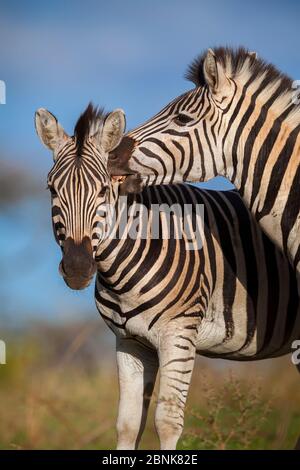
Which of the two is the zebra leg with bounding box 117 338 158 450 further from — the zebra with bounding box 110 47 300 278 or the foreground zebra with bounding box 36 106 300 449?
Result: the zebra with bounding box 110 47 300 278

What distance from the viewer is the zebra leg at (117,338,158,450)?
306 inches

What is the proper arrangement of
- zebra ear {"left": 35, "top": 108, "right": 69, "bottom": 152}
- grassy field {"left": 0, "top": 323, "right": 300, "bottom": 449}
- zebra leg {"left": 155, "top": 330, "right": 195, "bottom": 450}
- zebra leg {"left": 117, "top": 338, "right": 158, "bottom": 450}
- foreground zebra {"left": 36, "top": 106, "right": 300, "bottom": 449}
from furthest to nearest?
grassy field {"left": 0, "top": 323, "right": 300, "bottom": 449} < zebra leg {"left": 117, "top": 338, "right": 158, "bottom": 450} < zebra ear {"left": 35, "top": 108, "right": 69, "bottom": 152} < zebra leg {"left": 155, "top": 330, "right": 195, "bottom": 450} < foreground zebra {"left": 36, "top": 106, "right": 300, "bottom": 449}

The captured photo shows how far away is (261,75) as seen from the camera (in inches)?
298

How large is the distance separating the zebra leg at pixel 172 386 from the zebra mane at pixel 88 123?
178 cm

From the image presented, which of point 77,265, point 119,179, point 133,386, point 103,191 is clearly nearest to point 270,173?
point 119,179

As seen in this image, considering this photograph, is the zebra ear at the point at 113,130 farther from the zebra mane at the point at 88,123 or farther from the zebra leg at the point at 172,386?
the zebra leg at the point at 172,386

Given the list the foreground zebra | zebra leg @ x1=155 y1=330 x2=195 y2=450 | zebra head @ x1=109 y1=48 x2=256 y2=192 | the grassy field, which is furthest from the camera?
the grassy field

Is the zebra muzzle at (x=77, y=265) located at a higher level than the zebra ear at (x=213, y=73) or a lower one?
lower

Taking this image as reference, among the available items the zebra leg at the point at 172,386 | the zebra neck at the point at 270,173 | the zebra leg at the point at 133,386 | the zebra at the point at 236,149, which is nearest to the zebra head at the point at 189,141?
the zebra at the point at 236,149

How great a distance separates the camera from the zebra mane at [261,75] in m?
7.50

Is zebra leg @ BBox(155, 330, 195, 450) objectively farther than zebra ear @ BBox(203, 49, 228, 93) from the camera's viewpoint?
No

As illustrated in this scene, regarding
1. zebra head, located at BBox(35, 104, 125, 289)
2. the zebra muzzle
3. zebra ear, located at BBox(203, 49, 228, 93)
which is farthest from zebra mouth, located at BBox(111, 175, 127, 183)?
zebra ear, located at BBox(203, 49, 228, 93)

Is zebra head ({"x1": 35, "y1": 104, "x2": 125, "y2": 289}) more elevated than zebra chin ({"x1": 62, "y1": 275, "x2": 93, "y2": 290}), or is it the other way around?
zebra head ({"x1": 35, "y1": 104, "x2": 125, "y2": 289})
